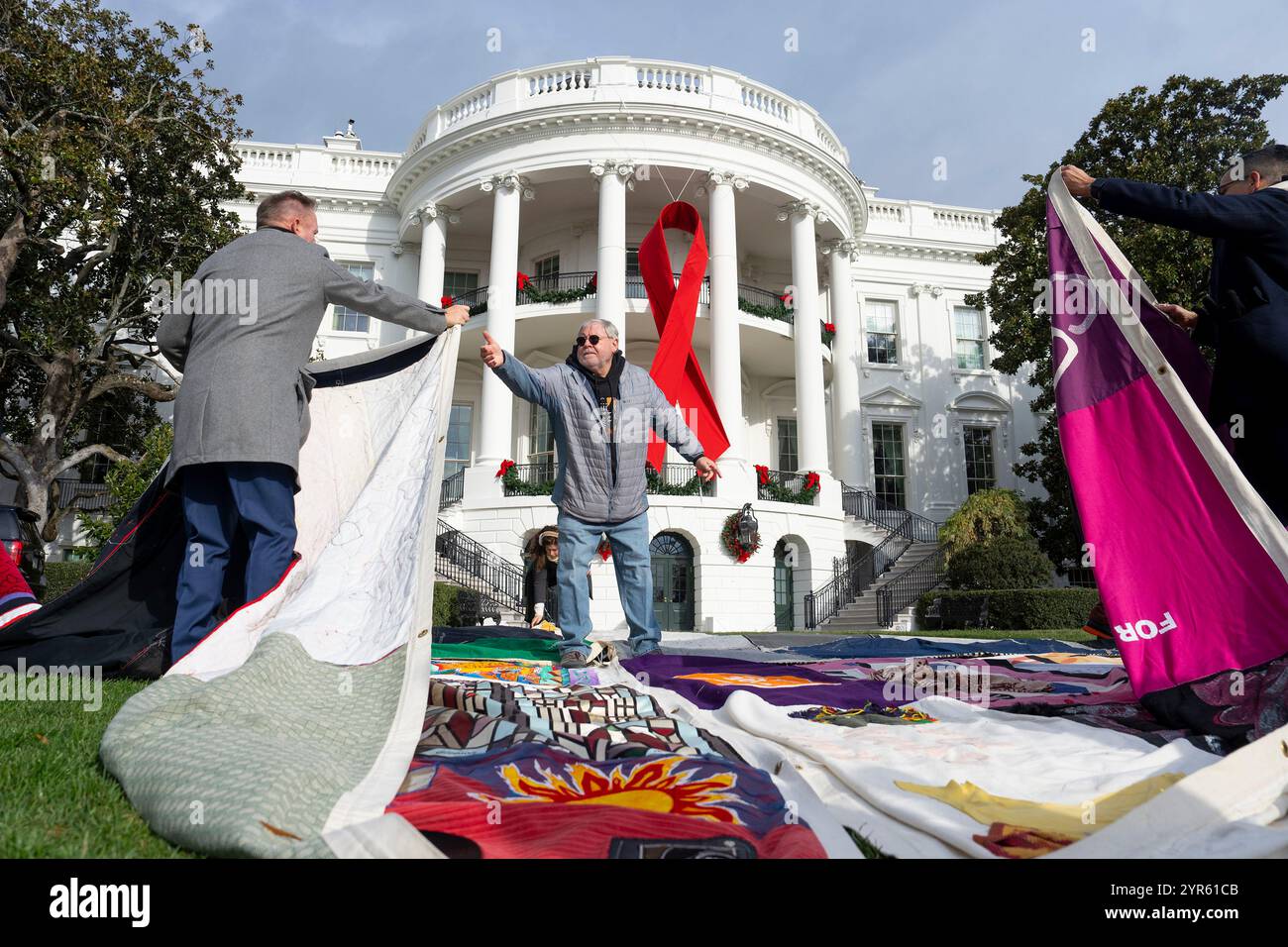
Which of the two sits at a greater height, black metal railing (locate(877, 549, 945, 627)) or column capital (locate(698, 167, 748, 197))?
column capital (locate(698, 167, 748, 197))

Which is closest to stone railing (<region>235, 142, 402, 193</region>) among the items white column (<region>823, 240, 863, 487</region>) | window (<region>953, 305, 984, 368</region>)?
white column (<region>823, 240, 863, 487</region>)

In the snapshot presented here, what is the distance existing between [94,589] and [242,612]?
1358 millimetres

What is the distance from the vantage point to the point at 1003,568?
52.1 ft

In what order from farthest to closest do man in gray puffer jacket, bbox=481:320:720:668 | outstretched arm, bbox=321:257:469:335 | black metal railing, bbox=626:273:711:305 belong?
black metal railing, bbox=626:273:711:305 < man in gray puffer jacket, bbox=481:320:720:668 < outstretched arm, bbox=321:257:469:335

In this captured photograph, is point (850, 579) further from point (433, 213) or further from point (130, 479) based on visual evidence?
point (130, 479)

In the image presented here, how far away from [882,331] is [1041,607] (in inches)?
541

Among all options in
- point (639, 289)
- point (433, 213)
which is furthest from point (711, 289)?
point (433, 213)

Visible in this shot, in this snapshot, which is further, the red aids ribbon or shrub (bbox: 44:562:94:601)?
the red aids ribbon

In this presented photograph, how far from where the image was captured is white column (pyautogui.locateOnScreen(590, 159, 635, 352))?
18109mm

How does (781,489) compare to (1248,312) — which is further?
(781,489)

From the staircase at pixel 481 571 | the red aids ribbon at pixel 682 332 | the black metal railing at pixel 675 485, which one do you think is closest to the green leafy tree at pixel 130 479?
the staircase at pixel 481 571

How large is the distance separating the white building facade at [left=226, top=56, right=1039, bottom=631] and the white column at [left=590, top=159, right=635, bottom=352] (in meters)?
0.05

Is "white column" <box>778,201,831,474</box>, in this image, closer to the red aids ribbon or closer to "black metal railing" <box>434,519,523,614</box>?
the red aids ribbon
